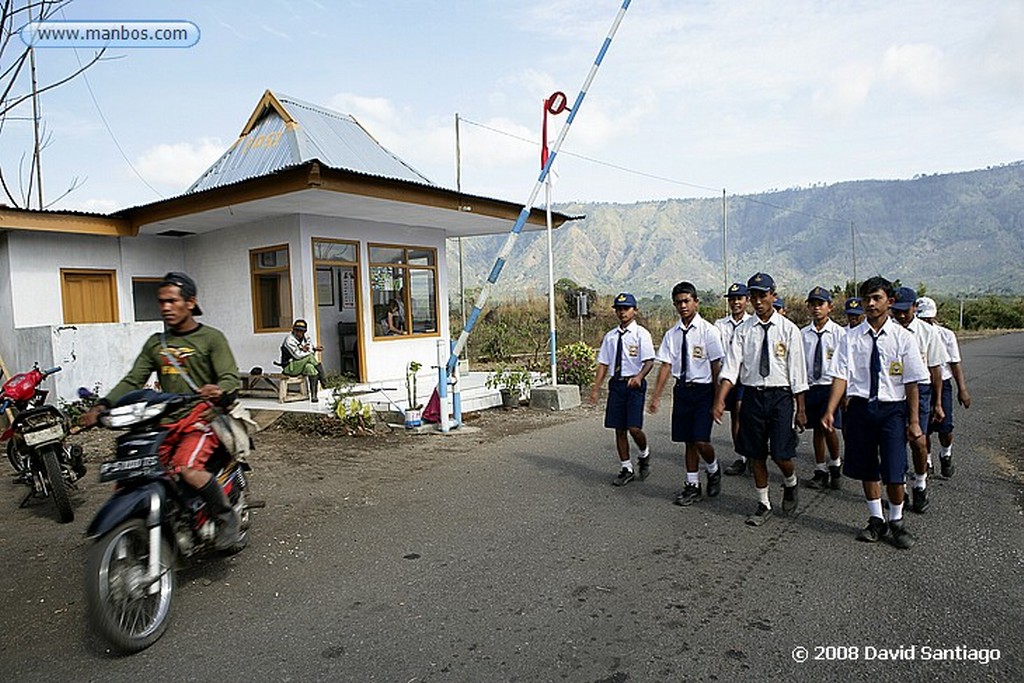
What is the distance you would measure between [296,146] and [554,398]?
6937mm

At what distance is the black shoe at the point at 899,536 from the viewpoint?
473cm

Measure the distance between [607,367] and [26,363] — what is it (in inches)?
373

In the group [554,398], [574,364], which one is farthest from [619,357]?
[574,364]

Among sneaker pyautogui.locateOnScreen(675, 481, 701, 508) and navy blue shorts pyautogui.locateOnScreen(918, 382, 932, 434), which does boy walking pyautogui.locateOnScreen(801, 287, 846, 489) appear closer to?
navy blue shorts pyautogui.locateOnScreen(918, 382, 932, 434)

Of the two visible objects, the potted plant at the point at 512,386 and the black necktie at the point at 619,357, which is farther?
the potted plant at the point at 512,386

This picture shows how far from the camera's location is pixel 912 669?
125 inches

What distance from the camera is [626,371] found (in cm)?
641

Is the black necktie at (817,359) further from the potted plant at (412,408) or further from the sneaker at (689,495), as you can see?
the potted plant at (412,408)

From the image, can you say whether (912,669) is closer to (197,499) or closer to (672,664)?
(672,664)

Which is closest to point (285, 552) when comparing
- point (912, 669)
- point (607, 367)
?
point (607, 367)

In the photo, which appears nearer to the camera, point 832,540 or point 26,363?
point 832,540

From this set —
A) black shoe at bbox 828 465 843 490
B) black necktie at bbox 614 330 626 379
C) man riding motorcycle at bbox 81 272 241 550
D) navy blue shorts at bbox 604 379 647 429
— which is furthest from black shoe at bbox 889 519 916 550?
man riding motorcycle at bbox 81 272 241 550

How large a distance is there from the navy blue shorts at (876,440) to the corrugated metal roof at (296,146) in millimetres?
10353

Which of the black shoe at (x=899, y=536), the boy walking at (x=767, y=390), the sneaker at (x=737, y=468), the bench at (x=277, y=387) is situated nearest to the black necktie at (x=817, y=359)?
the sneaker at (x=737, y=468)
